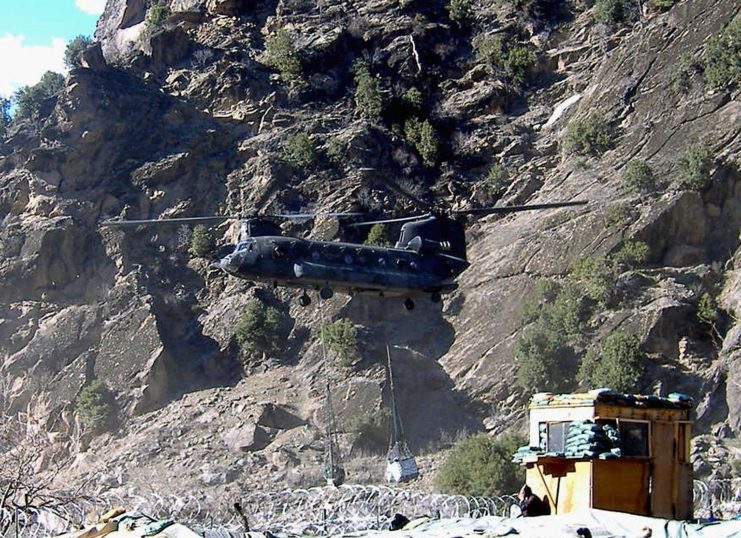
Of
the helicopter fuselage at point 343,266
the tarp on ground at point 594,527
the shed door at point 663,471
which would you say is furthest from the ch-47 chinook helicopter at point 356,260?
the tarp on ground at point 594,527

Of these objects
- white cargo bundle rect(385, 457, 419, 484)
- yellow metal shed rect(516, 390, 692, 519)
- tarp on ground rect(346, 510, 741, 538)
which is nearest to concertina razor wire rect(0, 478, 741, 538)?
yellow metal shed rect(516, 390, 692, 519)

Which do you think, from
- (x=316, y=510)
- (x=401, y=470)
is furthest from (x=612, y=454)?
(x=401, y=470)

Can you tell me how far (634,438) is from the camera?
66.3 feet

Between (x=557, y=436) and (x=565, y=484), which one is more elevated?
(x=557, y=436)

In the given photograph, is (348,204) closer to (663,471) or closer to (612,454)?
(663,471)

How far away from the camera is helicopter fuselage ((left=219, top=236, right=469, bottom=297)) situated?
1305 inches

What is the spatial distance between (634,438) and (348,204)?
118ft

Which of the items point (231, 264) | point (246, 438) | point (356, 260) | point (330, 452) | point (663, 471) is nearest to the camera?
point (663, 471)

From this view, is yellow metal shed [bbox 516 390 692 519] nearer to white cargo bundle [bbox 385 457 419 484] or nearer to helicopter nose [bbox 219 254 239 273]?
helicopter nose [bbox 219 254 239 273]

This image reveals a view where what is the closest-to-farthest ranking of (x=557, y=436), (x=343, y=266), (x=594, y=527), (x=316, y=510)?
1. (x=594, y=527)
2. (x=557, y=436)
3. (x=316, y=510)
4. (x=343, y=266)

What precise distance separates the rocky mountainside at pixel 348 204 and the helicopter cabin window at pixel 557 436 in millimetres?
20528

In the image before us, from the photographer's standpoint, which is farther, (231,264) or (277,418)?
(277,418)

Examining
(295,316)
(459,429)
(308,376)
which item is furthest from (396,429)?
(295,316)

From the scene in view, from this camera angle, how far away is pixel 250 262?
1297 inches
